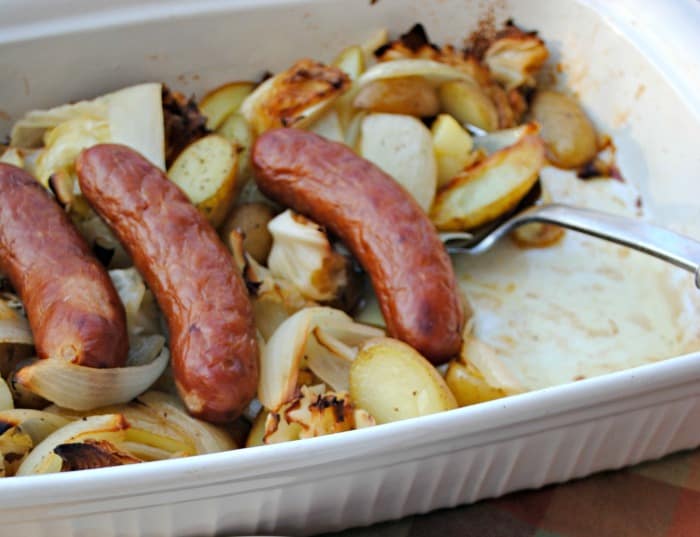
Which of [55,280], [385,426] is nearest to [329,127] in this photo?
[55,280]

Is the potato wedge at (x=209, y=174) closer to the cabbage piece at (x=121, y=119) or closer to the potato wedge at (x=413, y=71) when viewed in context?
the cabbage piece at (x=121, y=119)

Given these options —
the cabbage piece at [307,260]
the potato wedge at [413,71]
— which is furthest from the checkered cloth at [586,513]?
the potato wedge at [413,71]

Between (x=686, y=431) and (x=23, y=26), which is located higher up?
(x=23, y=26)

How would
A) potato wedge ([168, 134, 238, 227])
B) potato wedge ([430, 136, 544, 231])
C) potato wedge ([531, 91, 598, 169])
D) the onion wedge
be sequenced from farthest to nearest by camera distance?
potato wedge ([531, 91, 598, 169]), potato wedge ([430, 136, 544, 231]), potato wedge ([168, 134, 238, 227]), the onion wedge

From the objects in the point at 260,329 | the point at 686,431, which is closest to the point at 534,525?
the point at 686,431

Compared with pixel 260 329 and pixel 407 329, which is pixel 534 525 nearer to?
pixel 407 329

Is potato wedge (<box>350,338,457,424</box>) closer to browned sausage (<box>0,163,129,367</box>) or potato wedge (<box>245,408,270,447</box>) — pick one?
potato wedge (<box>245,408,270,447</box>)

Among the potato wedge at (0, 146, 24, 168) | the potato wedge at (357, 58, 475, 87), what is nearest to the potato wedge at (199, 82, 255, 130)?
the potato wedge at (357, 58, 475, 87)
